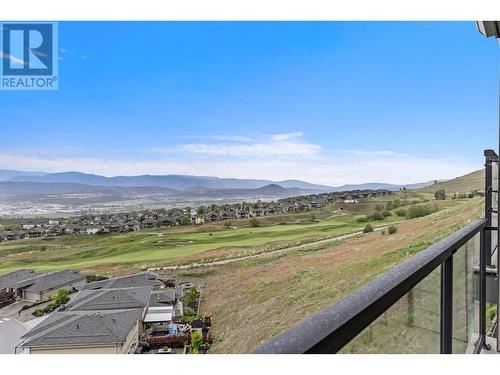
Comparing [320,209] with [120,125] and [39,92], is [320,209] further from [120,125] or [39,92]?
[39,92]

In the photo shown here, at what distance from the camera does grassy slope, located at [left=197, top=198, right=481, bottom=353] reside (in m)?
Result: 4.82

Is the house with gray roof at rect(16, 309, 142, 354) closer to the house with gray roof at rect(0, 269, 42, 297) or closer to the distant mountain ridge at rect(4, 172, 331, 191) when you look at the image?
the house with gray roof at rect(0, 269, 42, 297)

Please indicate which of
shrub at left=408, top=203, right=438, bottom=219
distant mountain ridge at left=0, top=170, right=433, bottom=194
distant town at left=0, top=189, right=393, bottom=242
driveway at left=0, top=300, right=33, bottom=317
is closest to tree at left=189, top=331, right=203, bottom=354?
distant town at left=0, top=189, right=393, bottom=242

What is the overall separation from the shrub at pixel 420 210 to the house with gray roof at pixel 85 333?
17.2 feet

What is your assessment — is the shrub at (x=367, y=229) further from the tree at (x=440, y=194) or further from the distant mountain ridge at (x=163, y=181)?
the tree at (x=440, y=194)

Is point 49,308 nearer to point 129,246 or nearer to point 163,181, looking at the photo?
point 129,246

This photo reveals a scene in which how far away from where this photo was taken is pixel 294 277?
5.77 m

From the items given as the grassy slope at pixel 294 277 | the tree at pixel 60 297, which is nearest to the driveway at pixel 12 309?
the tree at pixel 60 297

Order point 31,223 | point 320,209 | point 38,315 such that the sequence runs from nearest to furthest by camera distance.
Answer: point 38,315 → point 31,223 → point 320,209

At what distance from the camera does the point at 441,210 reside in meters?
6.12

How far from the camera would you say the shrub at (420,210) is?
6530 mm

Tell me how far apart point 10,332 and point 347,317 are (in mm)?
4845
